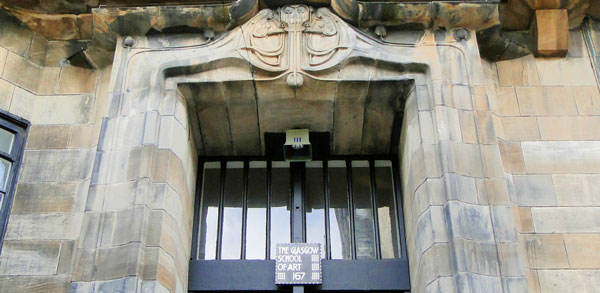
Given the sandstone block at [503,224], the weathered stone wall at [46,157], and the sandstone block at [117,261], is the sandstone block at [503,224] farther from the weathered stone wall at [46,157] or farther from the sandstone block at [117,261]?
the weathered stone wall at [46,157]

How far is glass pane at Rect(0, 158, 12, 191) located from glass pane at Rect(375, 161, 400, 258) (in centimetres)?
491

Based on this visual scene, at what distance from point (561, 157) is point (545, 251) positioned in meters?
1.36

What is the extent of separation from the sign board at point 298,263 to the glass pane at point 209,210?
1.01m

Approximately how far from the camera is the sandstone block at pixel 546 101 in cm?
938

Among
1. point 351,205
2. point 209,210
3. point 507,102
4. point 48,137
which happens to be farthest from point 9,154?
point 507,102

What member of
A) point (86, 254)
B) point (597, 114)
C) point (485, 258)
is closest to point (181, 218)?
point (86, 254)

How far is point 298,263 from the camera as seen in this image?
353 inches

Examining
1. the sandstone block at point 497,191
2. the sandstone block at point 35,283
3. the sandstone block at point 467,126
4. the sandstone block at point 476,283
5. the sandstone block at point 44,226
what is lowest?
the sandstone block at point 476,283

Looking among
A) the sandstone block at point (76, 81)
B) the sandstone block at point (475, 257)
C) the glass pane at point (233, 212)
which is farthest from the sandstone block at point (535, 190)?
the sandstone block at point (76, 81)

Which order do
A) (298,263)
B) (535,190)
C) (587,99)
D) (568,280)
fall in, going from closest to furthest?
(568,280)
(535,190)
(298,263)
(587,99)

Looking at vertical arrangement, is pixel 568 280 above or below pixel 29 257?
below

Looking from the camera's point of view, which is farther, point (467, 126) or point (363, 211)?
point (363, 211)

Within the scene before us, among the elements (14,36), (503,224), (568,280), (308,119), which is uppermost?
(14,36)

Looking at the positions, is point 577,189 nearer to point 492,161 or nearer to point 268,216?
point 492,161
